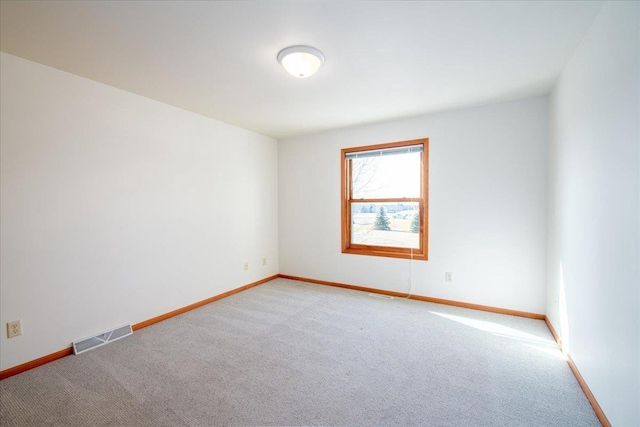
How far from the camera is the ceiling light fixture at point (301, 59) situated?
6.52ft

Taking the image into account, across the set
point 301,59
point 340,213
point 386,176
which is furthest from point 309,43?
point 340,213

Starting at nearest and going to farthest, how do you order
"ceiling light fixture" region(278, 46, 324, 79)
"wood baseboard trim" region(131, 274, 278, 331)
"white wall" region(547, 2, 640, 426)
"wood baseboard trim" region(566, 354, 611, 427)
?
"white wall" region(547, 2, 640, 426) < "wood baseboard trim" region(566, 354, 611, 427) < "ceiling light fixture" region(278, 46, 324, 79) < "wood baseboard trim" region(131, 274, 278, 331)

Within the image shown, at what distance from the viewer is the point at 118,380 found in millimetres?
1992

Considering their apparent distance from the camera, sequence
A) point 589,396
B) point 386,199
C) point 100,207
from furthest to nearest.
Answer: point 386,199 → point 100,207 → point 589,396

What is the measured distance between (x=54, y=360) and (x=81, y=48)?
241cm

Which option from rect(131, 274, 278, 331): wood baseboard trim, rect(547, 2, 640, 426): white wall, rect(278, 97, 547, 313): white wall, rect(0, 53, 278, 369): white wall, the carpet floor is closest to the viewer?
rect(547, 2, 640, 426): white wall

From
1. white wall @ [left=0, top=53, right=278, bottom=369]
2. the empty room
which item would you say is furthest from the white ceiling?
white wall @ [left=0, top=53, right=278, bottom=369]

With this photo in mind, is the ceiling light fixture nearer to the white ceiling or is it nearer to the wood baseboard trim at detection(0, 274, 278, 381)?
the white ceiling

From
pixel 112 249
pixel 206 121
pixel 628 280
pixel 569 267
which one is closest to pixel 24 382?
pixel 112 249

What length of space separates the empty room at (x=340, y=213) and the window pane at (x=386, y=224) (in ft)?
0.10

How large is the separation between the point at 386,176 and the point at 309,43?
232 centimetres

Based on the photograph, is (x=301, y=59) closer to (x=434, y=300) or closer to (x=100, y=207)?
(x=100, y=207)

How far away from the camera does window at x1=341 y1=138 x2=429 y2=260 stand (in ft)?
12.0

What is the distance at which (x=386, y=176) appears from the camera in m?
3.93
